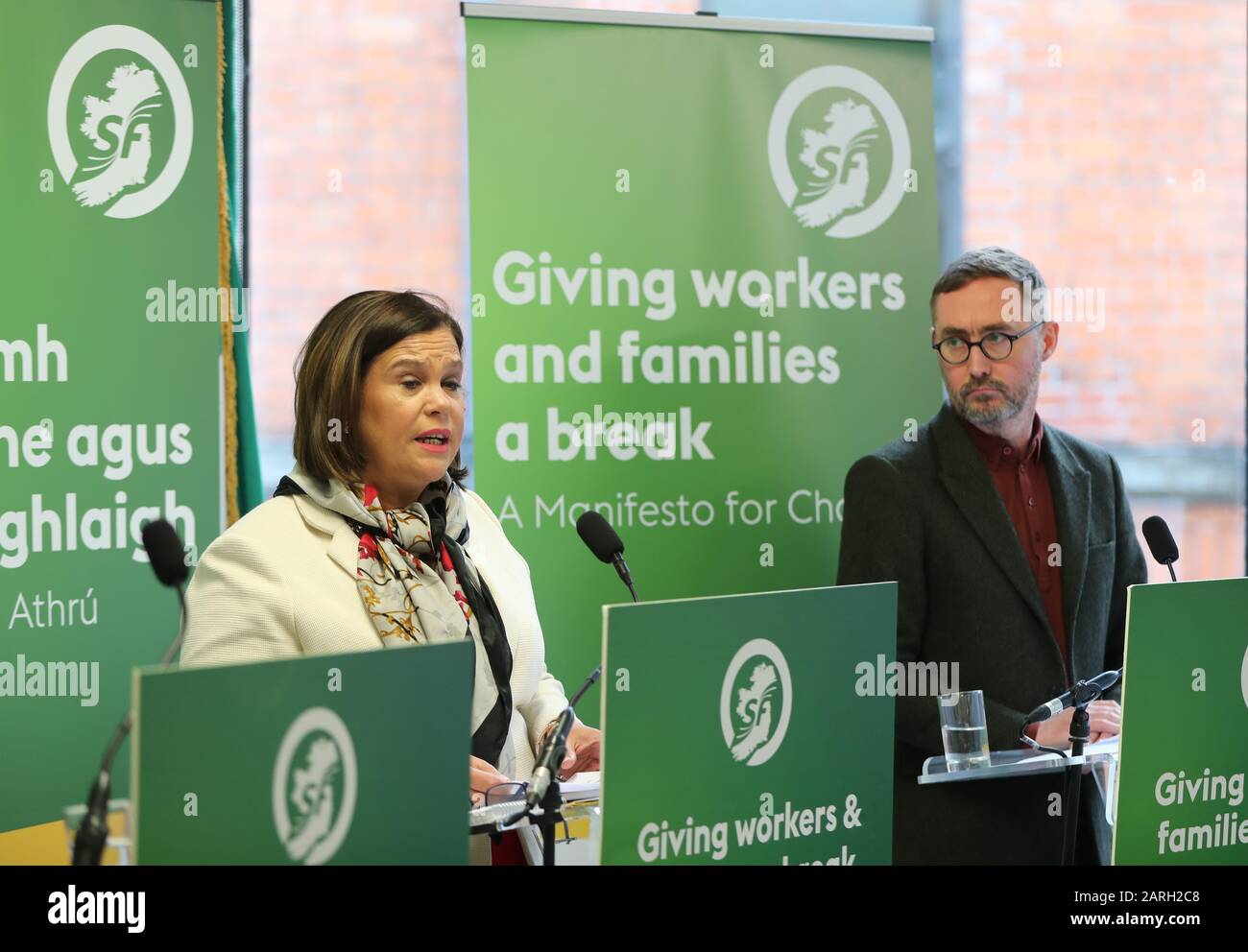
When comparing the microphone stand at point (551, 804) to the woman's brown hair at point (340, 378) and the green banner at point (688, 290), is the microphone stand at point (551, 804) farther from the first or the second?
the green banner at point (688, 290)

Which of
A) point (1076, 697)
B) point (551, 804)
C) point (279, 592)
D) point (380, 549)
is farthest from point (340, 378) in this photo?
point (1076, 697)

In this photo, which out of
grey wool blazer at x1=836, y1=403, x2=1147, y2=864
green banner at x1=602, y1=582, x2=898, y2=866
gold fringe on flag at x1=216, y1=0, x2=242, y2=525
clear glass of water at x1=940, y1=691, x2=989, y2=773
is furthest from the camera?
gold fringe on flag at x1=216, y1=0, x2=242, y2=525

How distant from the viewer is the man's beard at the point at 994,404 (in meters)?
2.70

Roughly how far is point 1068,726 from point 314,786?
134 cm

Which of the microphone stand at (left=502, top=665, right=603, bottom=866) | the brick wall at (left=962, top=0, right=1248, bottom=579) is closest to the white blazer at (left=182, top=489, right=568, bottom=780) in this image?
the microphone stand at (left=502, top=665, right=603, bottom=866)

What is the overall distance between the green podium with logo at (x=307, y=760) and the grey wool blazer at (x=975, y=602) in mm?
1344

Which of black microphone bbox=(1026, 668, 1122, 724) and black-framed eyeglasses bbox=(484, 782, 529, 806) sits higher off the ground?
black microphone bbox=(1026, 668, 1122, 724)

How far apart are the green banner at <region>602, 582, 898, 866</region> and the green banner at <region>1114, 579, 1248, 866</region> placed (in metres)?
0.35

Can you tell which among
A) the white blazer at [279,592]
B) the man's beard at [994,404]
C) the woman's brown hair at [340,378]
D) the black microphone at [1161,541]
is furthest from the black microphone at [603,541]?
the man's beard at [994,404]

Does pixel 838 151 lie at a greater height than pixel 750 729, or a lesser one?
greater

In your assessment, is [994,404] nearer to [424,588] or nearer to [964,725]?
[964,725]

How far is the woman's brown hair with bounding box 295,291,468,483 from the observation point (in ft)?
7.43

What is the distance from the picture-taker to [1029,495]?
9.05 feet

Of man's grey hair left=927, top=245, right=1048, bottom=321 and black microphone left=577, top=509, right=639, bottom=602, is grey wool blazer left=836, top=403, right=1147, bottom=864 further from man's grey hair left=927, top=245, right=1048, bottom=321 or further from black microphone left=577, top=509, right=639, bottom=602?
black microphone left=577, top=509, right=639, bottom=602
